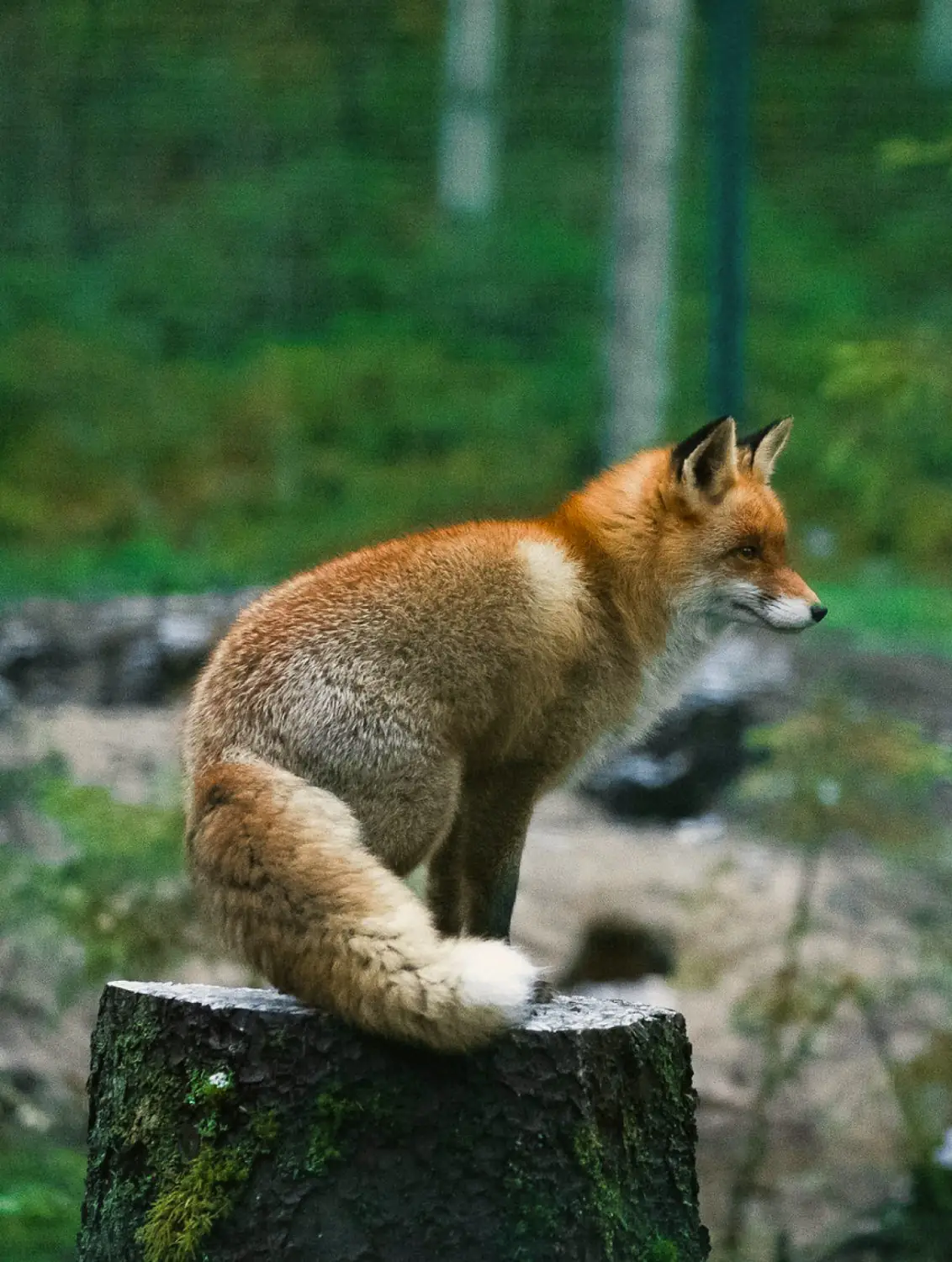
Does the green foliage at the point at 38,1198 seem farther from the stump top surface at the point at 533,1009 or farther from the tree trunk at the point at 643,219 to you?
the tree trunk at the point at 643,219

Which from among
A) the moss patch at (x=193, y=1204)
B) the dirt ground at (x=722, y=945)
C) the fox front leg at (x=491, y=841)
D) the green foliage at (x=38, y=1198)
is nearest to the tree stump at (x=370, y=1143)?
the moss patch at (x=193, y=1204)

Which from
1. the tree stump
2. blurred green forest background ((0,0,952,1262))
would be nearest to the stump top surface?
the tree stump

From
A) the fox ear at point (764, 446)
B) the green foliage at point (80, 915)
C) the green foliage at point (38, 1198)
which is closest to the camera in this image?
the fox ear at point (764, 446)

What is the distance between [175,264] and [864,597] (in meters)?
5.05

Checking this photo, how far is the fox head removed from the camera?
13.8 ft

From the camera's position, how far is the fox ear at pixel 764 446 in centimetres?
438

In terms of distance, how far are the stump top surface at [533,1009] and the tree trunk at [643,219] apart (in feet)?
12.8

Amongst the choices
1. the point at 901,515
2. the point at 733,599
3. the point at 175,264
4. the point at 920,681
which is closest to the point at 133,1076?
the point at 733,599

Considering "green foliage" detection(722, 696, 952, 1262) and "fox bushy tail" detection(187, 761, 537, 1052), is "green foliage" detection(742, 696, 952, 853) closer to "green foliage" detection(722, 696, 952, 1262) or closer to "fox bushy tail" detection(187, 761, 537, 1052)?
"green foliage" detection(722, 696, 952, 1262)

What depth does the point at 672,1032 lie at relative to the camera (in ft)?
11.3

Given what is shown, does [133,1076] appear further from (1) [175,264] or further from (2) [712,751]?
(1) [175,264]

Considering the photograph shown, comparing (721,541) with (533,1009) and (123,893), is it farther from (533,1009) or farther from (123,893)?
(123,893)

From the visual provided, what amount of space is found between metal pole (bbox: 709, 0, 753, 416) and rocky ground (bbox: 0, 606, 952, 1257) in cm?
151

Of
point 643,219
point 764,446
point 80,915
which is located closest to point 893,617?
point 643,219
